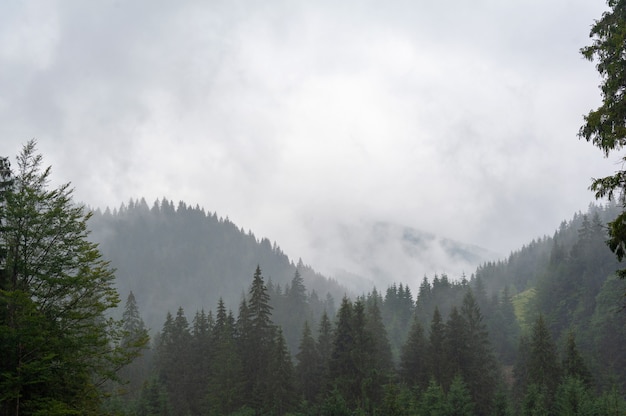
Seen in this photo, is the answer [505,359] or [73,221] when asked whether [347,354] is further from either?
[505,359]

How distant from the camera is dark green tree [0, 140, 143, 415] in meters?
19.0

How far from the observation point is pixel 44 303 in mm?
21203

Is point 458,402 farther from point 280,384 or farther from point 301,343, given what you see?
point 301,343

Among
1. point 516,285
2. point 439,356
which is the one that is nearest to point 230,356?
point 439,356

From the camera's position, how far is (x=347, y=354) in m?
55.4

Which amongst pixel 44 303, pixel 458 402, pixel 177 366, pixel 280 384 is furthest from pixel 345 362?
pixel 44 303

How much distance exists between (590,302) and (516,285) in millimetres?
94728

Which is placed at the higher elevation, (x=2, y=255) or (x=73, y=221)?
(x=73, y=221)

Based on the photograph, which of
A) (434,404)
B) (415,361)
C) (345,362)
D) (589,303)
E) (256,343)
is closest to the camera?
(434,404)

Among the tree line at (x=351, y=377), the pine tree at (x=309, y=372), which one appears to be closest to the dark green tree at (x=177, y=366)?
the tree line at (x=351, y=377)

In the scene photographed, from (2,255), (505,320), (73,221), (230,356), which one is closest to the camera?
(2,255)

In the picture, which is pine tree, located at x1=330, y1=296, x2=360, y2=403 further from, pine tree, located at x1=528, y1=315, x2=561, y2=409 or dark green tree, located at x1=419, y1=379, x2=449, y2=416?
pine tree, located at x1=528, y1=315, x2=561, y2=409

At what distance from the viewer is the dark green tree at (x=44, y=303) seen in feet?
62.2

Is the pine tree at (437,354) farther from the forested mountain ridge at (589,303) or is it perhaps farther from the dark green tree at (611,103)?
the dark green tree at (611,103)
